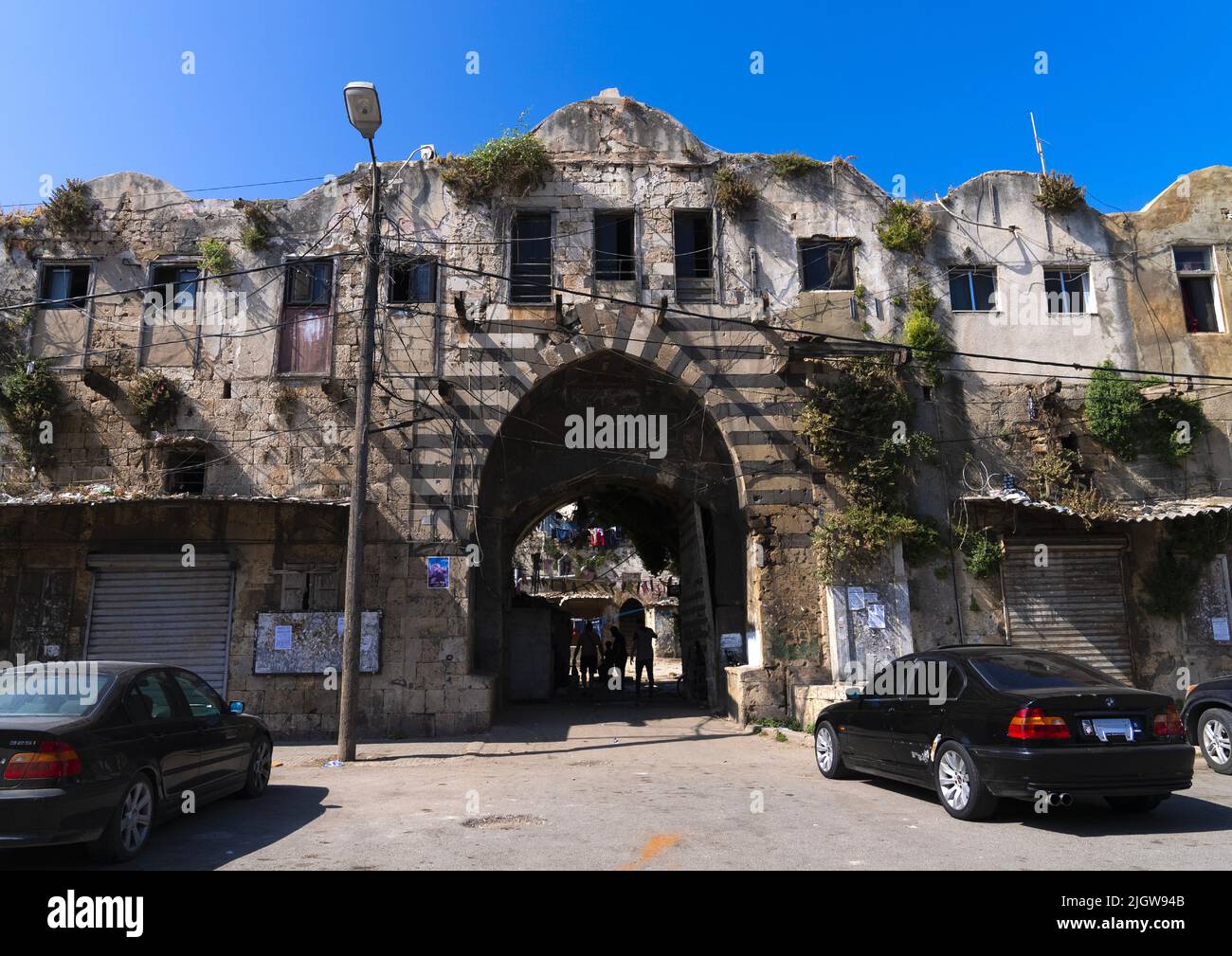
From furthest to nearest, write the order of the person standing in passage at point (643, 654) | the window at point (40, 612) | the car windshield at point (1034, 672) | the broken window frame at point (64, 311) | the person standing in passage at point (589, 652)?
the person standing in passage at point (589, 652) < the person standing in passage at point (643, 654) < the broken window frame at point (64, 311) < the window at point (40, 612) < the car windshield at point (1034, 672)

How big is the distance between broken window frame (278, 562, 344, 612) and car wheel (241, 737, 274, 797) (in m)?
6.18

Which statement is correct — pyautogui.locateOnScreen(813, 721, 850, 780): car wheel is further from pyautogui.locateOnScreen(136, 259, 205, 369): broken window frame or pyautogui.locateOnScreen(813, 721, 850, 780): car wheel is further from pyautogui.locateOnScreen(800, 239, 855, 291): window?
pyautogui.locateOnScreen(136, 259, 205, 369): broken window frame

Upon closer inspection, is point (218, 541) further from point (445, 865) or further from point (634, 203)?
point (445, 865)

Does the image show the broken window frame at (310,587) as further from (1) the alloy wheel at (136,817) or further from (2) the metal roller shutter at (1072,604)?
(2) the metal roller shutter at (1072,604)

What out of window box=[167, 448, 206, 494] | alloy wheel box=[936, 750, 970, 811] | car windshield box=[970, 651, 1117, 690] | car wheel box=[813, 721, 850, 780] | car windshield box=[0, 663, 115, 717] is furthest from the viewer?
window box=[167, 448, 206, 494]

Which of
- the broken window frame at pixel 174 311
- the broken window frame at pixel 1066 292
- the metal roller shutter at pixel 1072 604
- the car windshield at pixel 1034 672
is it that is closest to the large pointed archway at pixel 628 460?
the metal roller shutter at pixel 1072 604

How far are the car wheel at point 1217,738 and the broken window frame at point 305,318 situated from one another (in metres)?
14.7

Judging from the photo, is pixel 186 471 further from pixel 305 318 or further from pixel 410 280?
pixel 410 280

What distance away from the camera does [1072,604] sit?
15.8 meters

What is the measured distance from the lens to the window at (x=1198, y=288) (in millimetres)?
17297

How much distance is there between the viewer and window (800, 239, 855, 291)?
1698 cm

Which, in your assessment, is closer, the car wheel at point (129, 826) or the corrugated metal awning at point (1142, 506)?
the car wheel at point (129, 826)

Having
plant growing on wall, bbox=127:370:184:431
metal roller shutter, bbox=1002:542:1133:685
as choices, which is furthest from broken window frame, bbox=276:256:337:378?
metal roller shutter, bbox=1002:542:1133:685
